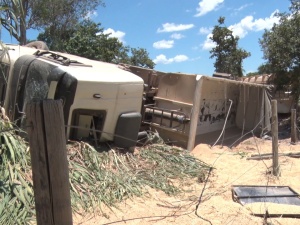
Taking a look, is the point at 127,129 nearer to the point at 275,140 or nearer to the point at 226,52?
the point at 275,140

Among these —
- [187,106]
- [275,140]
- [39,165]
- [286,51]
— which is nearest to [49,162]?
[39,165]

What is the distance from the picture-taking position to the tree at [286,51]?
12560 mm

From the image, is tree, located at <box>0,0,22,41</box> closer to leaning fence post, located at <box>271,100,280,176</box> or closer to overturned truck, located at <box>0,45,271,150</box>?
overturned truck, located at <box>0,45,271,150</box>

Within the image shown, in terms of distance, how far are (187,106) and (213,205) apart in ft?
13.9

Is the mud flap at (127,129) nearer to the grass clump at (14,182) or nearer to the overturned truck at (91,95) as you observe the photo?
Result: the overturned truck at (91,95)

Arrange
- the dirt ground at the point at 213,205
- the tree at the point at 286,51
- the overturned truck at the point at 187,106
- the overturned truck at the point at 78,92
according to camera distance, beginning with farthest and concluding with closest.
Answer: the tree at the point at 286,51 → the overturned truck at the point at 187,106 → the overturned truck at the point at 78,92 → the dirt ground at the point at 213,205

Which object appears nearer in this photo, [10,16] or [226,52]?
[10,16]

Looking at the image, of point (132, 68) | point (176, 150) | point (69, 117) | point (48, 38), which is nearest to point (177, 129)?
point (176, 150)

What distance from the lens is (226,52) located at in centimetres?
2458

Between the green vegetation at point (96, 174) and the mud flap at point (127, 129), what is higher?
the mud flap at point (127, 129)

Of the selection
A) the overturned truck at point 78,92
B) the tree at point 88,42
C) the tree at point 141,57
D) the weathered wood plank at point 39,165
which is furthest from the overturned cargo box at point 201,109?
the tree at point 141,57

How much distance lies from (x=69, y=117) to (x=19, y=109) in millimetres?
929

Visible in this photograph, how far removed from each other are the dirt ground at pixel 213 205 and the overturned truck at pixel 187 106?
1.43 m

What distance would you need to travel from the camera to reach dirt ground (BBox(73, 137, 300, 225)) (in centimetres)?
464
